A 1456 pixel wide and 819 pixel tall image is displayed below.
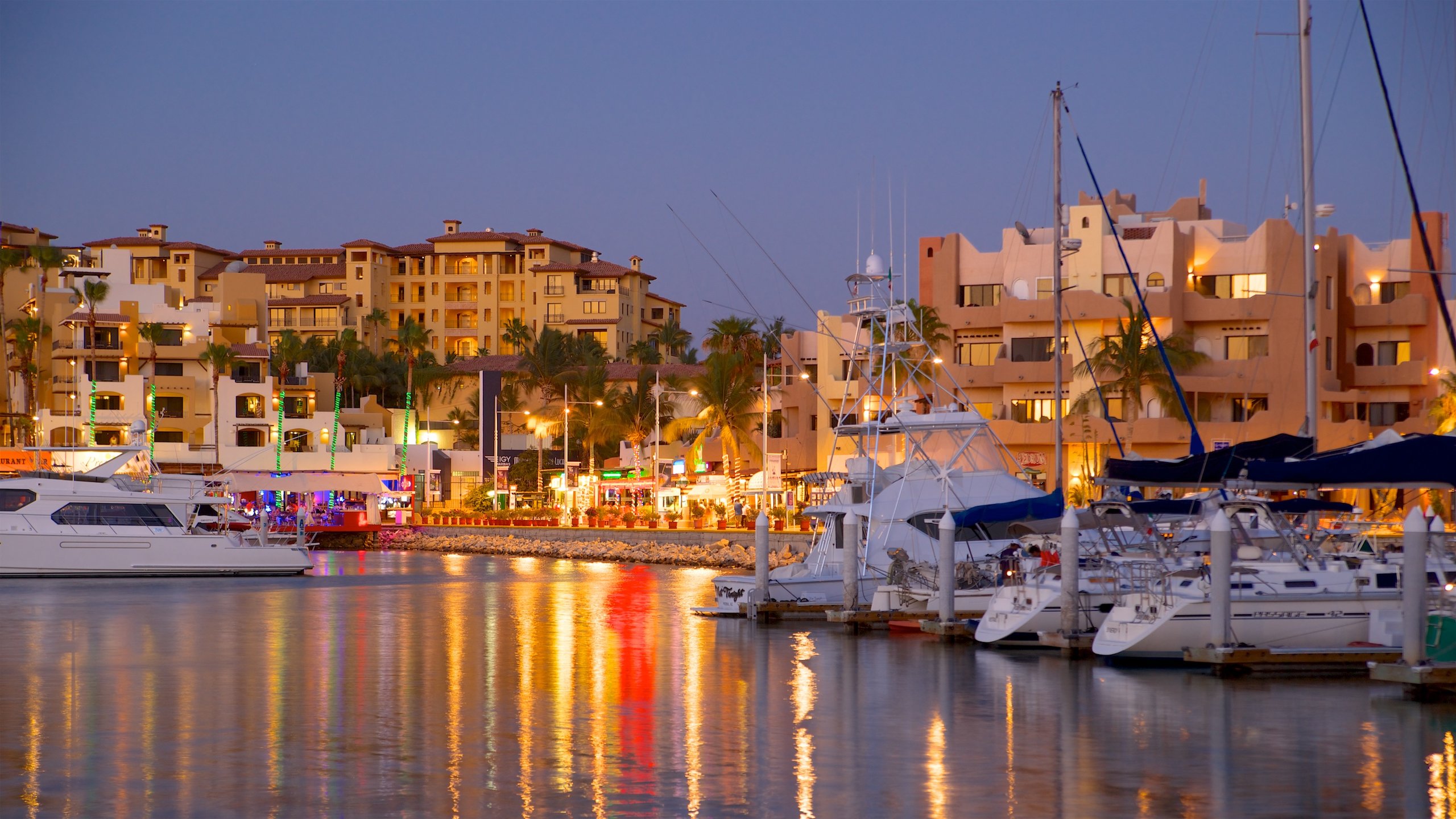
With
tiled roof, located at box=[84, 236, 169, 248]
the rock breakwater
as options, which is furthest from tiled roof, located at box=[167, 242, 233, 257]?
the rock breakwater

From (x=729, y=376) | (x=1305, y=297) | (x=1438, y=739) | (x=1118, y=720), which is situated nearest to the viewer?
(x=1438, y=739)

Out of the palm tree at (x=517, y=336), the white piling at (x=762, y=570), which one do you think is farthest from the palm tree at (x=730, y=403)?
the palm tree at (x=517, y=336)

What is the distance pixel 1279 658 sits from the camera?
21547 mm

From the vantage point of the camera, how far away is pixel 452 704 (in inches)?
787

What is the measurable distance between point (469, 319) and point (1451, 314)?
9905 cm

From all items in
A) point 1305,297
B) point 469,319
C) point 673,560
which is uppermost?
point 469,319

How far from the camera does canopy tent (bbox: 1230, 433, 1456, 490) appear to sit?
→ 73.6 ft

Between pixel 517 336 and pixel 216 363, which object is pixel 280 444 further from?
pixel 517 336

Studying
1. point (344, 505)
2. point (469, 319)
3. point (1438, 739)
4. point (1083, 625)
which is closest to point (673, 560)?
point (344, 505)

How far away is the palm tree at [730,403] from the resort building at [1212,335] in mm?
14723

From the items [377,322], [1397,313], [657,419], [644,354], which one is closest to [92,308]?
[657,419]

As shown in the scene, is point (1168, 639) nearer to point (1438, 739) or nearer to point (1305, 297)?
point (1438, 739)

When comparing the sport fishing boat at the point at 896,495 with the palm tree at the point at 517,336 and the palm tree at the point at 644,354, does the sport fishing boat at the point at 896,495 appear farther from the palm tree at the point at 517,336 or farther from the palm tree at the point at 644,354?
the palm tree at the point at 517,336

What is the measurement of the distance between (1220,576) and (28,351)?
8976 centimetres
